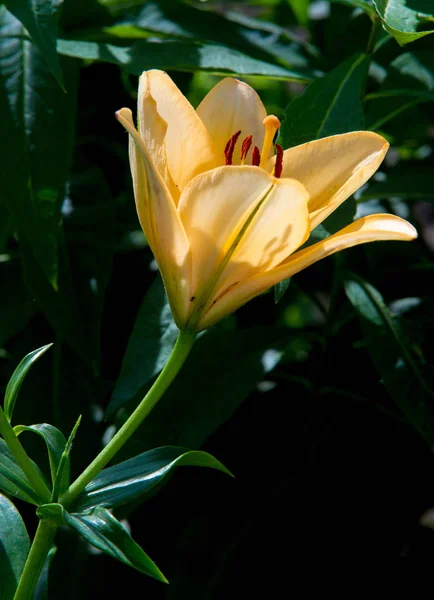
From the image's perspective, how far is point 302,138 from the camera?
68 cm

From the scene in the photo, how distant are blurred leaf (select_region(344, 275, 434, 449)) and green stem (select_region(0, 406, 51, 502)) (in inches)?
15.5

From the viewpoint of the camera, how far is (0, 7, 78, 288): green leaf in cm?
74

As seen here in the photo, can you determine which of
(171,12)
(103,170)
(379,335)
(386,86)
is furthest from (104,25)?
(379,335)

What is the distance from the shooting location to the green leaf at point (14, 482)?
0.51 metres

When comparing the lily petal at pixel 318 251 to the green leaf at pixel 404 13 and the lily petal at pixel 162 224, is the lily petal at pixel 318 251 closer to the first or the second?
the lily petal at pixel 162 224

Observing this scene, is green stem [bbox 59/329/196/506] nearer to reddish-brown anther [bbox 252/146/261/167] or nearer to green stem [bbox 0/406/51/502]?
green stem [bbox 0/406/51/502]

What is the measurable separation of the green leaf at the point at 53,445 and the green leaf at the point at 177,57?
40 centimetres

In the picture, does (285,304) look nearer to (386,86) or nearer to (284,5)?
(386,86)

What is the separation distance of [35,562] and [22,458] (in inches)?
2.6

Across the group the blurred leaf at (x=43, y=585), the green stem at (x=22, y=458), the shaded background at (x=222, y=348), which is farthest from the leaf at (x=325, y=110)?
the blurred leaf at (x=43, y=585)

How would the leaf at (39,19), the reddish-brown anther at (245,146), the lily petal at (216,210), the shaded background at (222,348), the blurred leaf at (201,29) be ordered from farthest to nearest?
the blurred leaf at (201,29), the shaded background at (222,348), the leaf at (39,19), the reddish-brown anther at (245,146), the lily petal at (216,210)

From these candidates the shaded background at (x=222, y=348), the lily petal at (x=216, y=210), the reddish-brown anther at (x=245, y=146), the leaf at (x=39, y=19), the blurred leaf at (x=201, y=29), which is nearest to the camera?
the lily petal at (x=216, y=210)

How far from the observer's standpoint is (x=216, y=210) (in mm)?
461

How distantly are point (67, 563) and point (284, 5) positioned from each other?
1.00 m
